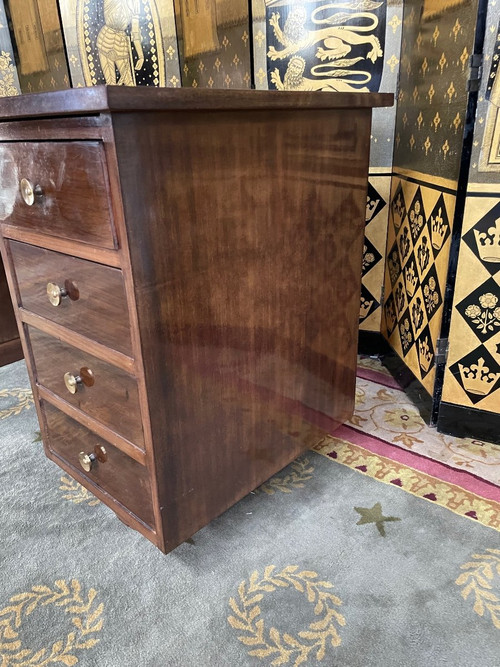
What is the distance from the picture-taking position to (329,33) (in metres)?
1.67

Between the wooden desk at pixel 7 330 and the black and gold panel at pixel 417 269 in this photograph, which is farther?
the wooden desk at pixel 7 330

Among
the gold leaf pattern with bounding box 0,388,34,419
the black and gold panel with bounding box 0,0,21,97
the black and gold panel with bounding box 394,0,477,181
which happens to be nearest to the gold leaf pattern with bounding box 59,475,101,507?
the gold leaf pattern with bounding box 0,388,34,419

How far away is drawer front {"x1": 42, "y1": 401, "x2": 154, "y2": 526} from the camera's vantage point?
1022 millimetres

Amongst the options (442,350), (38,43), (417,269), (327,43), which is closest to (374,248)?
(417,269)

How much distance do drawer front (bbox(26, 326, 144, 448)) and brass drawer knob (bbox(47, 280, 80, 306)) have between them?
12cm

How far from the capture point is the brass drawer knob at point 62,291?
3.19 ft

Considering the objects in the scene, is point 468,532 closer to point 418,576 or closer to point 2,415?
point 418,576

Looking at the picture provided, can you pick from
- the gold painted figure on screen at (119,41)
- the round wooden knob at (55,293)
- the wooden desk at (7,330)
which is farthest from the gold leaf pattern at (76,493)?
the gold painted figure on screen at (119,41)

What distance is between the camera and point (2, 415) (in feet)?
5.59

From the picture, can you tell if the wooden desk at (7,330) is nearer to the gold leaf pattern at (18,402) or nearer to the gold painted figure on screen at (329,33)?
the gold leaf pattern at (18,402)

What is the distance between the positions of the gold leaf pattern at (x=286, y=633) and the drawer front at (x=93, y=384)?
38 centimetres

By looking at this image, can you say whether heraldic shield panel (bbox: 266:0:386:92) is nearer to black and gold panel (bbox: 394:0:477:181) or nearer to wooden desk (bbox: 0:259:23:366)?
black and gold panel (bbox: 394:0:477:181)

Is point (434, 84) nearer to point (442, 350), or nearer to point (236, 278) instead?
point (442, 350)

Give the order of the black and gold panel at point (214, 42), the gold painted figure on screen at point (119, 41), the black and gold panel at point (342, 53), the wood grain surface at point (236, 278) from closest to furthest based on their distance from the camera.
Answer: the wood grain surface at point (236, 278) < the black and gold panel at point (342, 53) < the black and gold panel at point (214, 42) < the gold painted figure on screen at point (119, 41)
